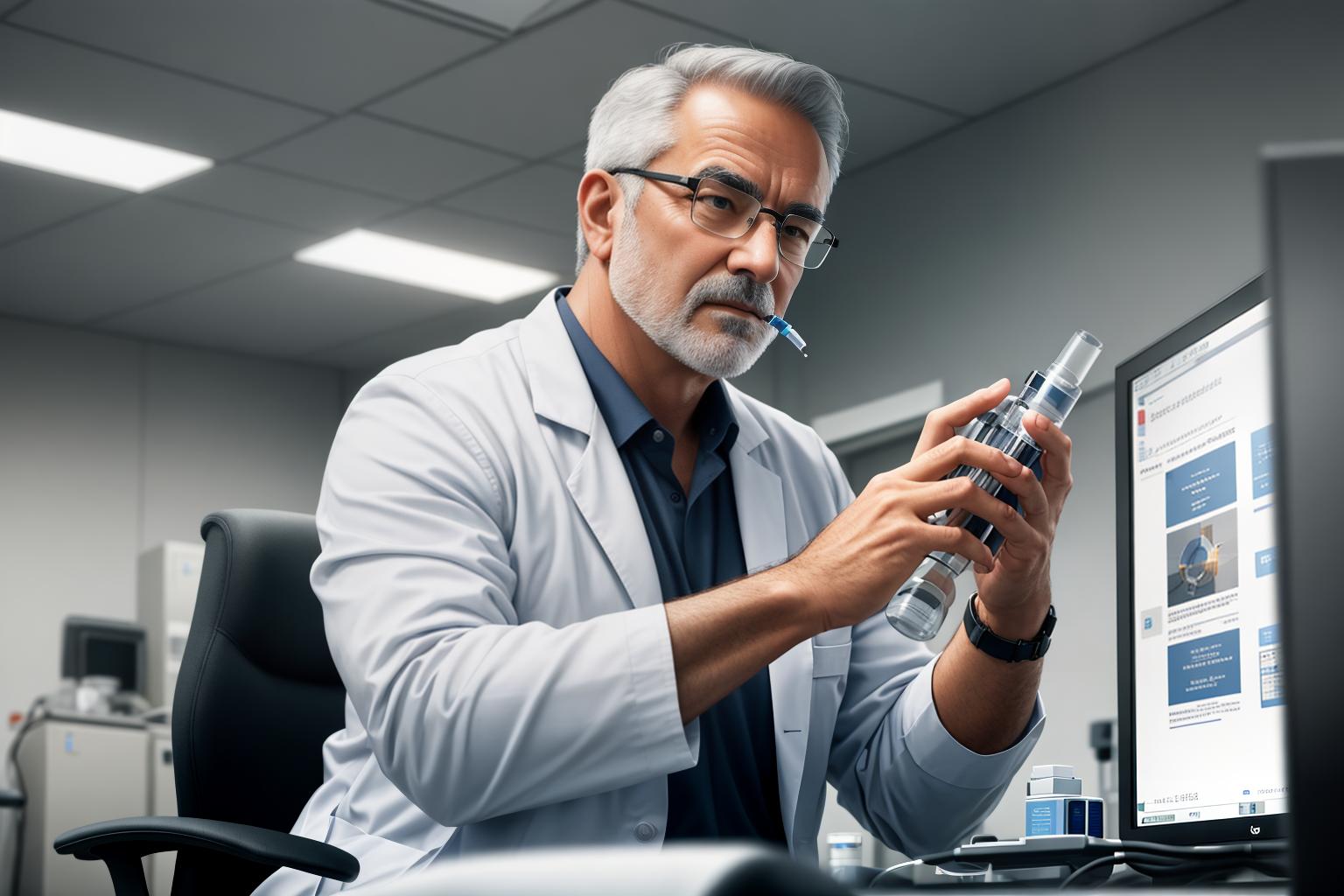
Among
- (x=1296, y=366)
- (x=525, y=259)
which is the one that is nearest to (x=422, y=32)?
(x=525, y=259)

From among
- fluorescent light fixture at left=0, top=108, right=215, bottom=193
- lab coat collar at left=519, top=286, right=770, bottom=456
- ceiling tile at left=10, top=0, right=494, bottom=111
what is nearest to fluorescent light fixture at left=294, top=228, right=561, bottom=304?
fluorescent light fixture at left=0, top=108, right=215, bottom=193

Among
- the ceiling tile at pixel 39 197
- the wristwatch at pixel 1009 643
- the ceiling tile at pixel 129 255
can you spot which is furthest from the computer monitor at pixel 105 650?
the wristwatch at pixel 1009 643

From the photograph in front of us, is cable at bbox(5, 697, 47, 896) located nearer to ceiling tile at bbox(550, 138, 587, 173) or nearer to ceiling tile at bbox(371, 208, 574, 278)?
ceiling tile at bbox(371, 208, 574, 278)

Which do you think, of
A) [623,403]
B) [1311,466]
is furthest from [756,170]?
[1311,466]

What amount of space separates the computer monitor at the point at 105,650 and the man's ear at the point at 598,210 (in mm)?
4399

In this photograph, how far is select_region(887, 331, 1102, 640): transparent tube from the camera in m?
1.19

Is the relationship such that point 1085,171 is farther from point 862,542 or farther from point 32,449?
point 32,449

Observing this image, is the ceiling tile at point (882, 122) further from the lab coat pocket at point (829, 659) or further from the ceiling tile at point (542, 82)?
the lab coat pocket at point (829, 659)

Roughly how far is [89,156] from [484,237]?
1.34m

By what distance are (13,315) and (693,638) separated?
5.66 m

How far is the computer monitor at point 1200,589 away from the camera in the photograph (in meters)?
1.08

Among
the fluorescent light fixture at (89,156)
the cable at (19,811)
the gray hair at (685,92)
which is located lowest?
the cable at (19,811)

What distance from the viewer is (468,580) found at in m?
1.26

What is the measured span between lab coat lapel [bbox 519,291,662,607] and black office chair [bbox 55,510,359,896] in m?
0.35
